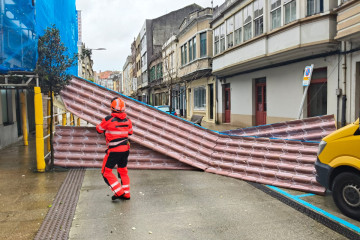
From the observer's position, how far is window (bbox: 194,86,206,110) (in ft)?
81.1

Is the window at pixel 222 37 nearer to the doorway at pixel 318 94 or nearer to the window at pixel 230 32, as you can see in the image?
the window at pixel 230 32

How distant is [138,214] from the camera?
15.5 feet

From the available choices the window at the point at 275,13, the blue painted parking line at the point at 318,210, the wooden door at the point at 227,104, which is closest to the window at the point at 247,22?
the window at the point at 275,13

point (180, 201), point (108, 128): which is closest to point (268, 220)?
point (180, 201)

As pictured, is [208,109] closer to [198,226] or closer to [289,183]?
[289,183]

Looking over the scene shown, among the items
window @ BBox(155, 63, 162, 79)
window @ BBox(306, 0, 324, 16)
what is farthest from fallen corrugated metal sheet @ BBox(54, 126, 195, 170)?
window @ BBox(155, 63, 162, 79)

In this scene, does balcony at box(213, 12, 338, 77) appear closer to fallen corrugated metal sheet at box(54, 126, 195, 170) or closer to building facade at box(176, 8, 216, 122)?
building facade at box(176, 8, 216, 122)

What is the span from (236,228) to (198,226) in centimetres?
54

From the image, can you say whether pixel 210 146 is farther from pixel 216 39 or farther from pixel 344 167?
pixel 216 39

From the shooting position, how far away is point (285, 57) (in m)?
13.2

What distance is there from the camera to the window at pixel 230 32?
17.6m

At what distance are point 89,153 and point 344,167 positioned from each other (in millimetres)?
5970

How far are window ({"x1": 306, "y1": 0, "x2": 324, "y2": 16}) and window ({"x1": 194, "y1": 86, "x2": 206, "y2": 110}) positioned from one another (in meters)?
13.6

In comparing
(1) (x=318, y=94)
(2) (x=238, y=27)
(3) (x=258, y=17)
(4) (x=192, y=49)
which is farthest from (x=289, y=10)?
(4) (x=192, y=49)
